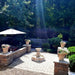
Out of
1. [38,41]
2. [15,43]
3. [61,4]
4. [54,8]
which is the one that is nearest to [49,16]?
[54,8]

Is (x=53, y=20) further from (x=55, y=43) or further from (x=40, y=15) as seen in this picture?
(x=55, y=43)

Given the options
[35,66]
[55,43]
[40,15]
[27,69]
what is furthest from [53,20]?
[27,69]

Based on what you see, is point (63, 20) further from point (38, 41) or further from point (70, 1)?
point (38, 41)

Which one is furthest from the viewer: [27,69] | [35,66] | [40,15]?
[40,15]

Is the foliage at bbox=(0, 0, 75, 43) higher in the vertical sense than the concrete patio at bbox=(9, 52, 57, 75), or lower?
higher

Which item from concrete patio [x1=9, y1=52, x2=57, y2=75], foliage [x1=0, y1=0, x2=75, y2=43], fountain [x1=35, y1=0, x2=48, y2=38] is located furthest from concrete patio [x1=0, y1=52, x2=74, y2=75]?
fountain [x1=35, y1=0, x2=48, y2=38]

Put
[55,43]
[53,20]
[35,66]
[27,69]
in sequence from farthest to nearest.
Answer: [53,20]
[55,43]
[35,66]
[27,69]

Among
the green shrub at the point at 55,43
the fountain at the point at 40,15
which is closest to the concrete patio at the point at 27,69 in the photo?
the green shrub at the point at 55,43

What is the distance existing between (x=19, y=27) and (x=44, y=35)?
4.98 m

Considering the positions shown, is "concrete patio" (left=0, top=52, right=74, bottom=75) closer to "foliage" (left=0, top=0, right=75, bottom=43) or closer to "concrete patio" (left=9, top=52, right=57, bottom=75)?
"concrete patio" (left=9, top=52, right=57, bottom=75)

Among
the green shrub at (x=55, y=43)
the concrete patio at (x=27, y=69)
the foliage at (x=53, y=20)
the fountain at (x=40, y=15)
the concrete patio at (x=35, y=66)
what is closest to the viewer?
the concrete patio at (x=27, y=69)

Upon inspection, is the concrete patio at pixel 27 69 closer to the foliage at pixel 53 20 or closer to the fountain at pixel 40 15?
the foliage at pixel 53 20

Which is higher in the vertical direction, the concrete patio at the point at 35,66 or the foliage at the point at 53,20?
the foliage at the point at 53,20

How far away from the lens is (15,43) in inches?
411
